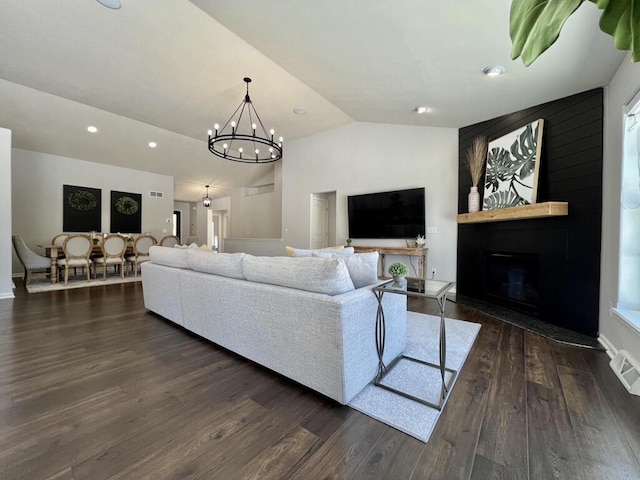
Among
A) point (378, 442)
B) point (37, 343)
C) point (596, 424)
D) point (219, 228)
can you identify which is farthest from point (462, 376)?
→ point (219, 228)

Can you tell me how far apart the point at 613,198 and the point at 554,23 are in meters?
2.84

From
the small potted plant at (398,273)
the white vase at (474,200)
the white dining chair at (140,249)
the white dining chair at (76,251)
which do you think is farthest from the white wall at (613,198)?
the white dining chair at (76,251)

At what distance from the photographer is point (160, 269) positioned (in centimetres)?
314

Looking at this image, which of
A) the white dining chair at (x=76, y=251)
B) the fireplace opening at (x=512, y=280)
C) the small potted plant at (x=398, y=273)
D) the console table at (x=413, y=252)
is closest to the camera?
the small potted plant at (x=398, y=273)

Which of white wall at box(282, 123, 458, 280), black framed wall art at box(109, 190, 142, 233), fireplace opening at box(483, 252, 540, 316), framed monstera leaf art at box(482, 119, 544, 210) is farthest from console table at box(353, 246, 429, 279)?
black framed wall art at box(109, 190, 142, 233)

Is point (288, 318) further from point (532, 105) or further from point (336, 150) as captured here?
point (336, 150)

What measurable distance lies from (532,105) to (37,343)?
19.5 ft

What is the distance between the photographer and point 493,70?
2.74 m

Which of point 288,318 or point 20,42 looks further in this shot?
point 20,42

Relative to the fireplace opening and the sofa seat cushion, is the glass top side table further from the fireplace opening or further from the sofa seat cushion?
the fireplace opening

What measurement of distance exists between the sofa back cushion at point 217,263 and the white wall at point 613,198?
314 cm

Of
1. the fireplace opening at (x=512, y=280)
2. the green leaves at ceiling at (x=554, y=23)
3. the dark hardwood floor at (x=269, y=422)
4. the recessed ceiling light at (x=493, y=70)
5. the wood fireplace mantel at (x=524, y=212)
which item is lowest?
the dark hardwood floor at (x=269, y=422)

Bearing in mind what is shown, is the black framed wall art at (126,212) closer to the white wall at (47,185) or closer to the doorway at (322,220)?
the white wall at (47,185)

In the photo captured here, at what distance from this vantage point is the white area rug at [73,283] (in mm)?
4927
